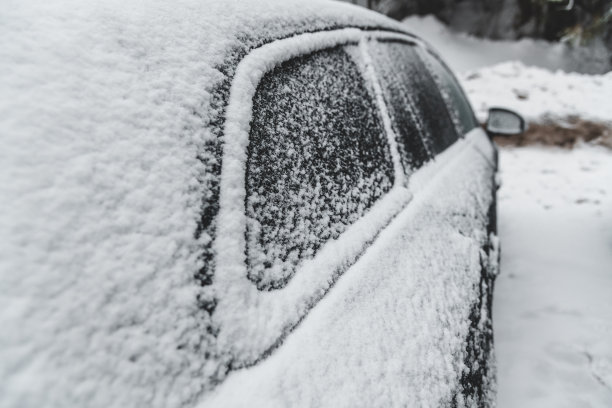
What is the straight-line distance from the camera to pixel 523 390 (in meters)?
1.81

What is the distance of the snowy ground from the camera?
6.10 ft

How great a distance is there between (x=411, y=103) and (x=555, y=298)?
184 centimetres

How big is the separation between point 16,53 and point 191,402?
1.90 feet

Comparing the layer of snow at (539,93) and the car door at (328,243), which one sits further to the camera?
the layer of snow at (539,93)

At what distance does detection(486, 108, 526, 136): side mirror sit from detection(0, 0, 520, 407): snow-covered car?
251 cm

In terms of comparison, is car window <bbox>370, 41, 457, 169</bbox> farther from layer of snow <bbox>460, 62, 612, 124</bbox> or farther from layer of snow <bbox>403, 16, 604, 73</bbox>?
layer of snow <bbox>403, 16, 604, 73</bbox>

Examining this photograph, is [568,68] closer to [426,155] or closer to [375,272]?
[426,155]

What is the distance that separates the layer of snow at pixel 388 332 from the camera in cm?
60

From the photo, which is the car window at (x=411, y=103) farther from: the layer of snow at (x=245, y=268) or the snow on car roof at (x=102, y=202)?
the snow on car roof at (x=102, y=202)

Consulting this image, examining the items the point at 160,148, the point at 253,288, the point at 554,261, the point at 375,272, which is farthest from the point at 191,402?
the point at 554,261

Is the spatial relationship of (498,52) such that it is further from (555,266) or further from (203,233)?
(203,233)

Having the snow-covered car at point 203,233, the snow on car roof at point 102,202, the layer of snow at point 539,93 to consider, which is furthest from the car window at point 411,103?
the layer of snow at point 539,93

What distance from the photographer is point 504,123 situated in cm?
320

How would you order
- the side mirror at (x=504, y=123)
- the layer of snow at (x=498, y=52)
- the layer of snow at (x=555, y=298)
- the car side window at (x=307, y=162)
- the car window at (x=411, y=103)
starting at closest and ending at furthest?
the car side window at (x=307, y=162) < the car window at (x=411, y=103) < the layer of snow at (x=555, y=298) < the side mirror at (x=504, y=123) < the layer of snow at (x=498, y=52)
